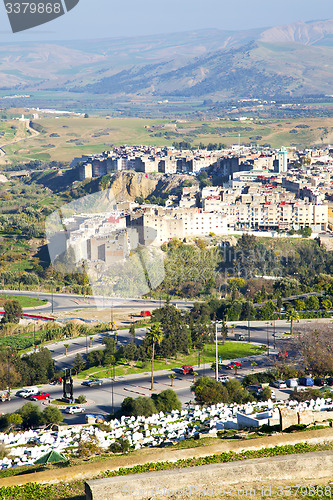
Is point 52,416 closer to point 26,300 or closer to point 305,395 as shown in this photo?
point 305,395

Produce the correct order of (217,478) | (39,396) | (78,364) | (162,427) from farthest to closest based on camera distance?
(78,364) < (39,396) < (162,427) < (217,478)

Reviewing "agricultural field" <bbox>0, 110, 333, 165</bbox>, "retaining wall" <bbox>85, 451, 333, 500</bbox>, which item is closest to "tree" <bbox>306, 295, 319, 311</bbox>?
"retaining wall" <bbox>85, 451, 333, 500</bbox>

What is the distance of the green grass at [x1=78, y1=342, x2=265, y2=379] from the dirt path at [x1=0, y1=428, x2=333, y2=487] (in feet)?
40.8

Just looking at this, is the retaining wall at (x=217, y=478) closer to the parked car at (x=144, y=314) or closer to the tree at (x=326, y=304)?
the tree at (x=326, y=304)

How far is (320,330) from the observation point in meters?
26.4

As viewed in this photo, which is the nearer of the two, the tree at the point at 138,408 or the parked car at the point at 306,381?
the tree at the point at 138,408

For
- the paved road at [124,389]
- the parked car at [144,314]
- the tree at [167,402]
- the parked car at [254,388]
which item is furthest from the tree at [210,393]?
the parked car at [144,314]

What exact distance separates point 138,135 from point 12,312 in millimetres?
64370

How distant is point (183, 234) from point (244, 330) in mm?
15048

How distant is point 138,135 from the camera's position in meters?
94.1

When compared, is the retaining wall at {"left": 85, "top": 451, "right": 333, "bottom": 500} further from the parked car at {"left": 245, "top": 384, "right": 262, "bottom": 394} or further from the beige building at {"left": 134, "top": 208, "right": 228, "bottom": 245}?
the beige building at {"left": 134, "top": 208, "right": 228, "bottom": 245}

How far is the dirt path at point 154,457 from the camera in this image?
33.2 feet

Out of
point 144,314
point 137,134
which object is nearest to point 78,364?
point 144,314

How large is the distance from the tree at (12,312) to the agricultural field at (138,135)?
1965 inches
